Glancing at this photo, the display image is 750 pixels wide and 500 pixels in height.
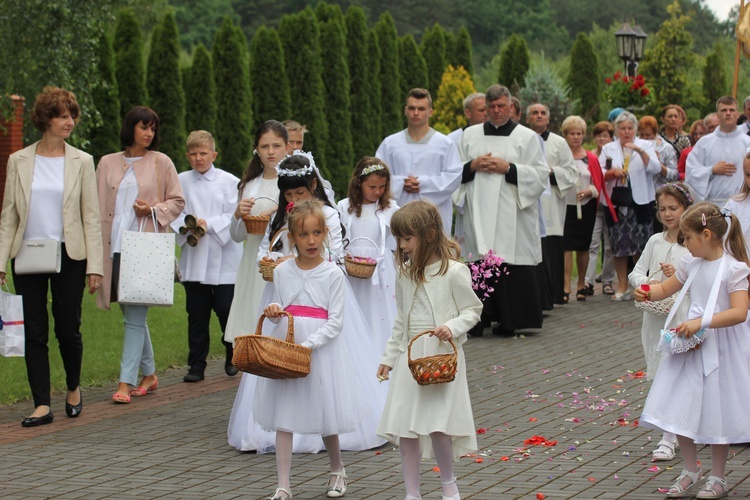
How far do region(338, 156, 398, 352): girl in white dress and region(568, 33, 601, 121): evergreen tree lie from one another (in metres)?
28.6

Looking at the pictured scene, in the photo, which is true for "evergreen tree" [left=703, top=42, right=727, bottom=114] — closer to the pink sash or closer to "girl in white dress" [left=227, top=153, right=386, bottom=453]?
"girl in white dress" [left=227, top=153, right=386, bottom=453]

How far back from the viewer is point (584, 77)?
121 ft

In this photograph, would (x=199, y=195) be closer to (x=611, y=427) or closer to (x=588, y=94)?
(x=611, y=427)

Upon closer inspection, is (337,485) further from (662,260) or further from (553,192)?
(553,192)

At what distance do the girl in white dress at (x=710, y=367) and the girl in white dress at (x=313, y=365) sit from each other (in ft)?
5.27

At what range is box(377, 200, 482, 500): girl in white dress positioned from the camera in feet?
20.4

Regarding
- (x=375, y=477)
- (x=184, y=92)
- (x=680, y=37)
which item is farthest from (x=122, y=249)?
(x=680, y=37)

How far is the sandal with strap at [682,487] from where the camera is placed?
6449mm

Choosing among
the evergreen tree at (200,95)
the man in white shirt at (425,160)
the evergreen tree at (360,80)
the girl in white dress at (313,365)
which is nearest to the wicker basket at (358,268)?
the girl in white dress at (313,365)

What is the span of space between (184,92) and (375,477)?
2243 cm

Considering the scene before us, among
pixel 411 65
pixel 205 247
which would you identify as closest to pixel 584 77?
pixel 411 65

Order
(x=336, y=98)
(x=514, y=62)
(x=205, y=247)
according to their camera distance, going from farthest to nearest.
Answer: (x=514, y=62) → (x=336, y=98) → (x=205, y=247)

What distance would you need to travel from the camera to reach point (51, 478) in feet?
23.6

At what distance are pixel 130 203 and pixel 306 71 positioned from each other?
21.8 metres
